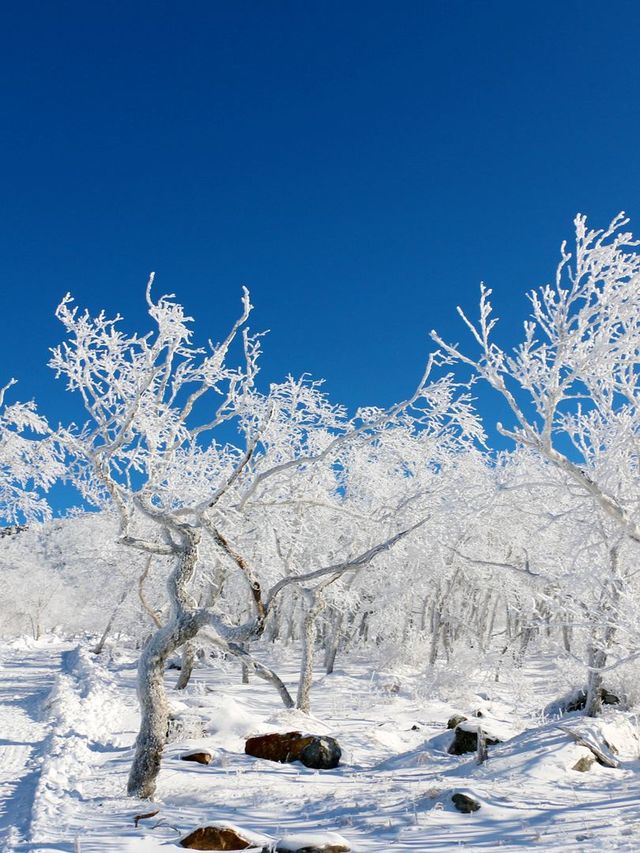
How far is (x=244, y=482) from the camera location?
15.4 meters

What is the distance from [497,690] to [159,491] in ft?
66.3

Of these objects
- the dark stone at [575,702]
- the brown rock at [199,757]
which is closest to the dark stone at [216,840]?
the brown rock at [199,757]

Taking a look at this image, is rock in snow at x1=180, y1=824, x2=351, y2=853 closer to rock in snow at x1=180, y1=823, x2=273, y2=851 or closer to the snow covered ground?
rock in snow at x1=180, y1=823, x2=273, y2=851

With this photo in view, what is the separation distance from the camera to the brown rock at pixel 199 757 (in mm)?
10648

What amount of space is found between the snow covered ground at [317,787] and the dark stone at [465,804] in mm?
104

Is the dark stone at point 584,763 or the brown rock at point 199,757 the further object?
the brown rock at point 199,757

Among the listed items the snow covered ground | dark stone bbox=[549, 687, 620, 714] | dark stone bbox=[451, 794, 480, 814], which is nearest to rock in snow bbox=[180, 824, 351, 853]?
the snow covered ground

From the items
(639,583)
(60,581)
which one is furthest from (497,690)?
(60,581)

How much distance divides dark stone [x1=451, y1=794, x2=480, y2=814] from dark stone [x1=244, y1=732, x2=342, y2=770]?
4256mm

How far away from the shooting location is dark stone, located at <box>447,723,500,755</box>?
39.8ft

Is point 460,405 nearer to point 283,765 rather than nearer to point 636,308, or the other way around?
point 636,308

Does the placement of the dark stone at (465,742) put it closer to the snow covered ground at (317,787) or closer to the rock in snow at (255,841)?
the snow covered ground at (317,787)

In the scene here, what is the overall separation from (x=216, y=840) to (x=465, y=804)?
117 inches

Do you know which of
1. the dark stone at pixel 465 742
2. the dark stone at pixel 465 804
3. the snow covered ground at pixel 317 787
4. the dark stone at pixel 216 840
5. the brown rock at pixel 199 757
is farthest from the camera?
the dark stone at pixel 465 742
